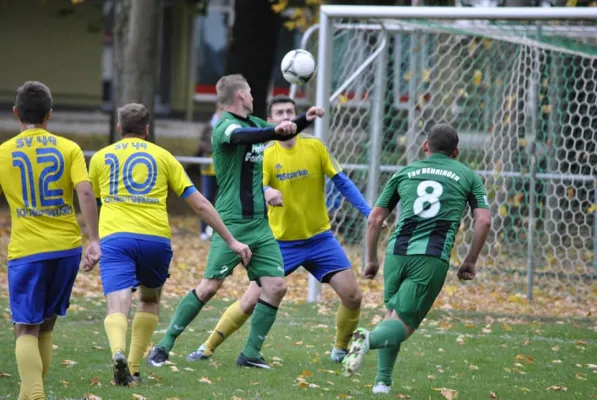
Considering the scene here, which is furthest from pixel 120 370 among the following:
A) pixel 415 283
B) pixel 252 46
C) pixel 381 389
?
pixel 252 46

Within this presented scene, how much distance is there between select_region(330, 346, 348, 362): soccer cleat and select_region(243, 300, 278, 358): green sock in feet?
2.25

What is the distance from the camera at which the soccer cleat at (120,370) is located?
6121 millimetres

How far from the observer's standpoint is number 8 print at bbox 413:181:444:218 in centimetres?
645

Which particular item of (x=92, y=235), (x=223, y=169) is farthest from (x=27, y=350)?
(x=223, y=169)

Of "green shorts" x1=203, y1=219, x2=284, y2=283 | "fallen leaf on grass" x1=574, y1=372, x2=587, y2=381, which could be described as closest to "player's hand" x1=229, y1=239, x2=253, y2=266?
"green shorts" x1=203, y1=219, x2=284, y2=283

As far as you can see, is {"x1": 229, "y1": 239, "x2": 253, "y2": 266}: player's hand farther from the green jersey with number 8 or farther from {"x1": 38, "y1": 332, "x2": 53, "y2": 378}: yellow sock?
{"x1": 38, "y1": 332, "x2": 53, "y2": 378}: yellow sock

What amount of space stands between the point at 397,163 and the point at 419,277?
7.88 meters

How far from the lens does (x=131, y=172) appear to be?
253 inches

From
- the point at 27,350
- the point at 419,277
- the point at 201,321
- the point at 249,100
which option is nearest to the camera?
the point at 27,350

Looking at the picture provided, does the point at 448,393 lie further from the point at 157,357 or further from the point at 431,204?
the point at 157,357

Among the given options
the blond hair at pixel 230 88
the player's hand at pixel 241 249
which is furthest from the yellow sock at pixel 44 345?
the blond hair at pixel 230 88

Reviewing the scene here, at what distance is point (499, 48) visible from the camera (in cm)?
1336

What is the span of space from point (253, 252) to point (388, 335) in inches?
54.9

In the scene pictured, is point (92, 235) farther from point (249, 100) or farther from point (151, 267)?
point (249, 100)
